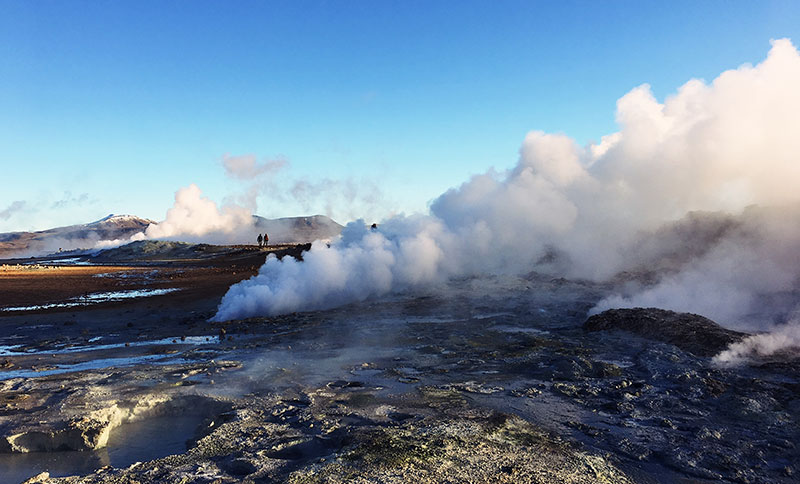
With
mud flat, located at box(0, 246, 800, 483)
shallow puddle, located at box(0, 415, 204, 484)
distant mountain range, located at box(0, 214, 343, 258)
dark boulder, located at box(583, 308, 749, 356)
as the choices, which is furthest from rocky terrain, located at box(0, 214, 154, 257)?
dark boulder, located at box(583, 308, 749, 356)

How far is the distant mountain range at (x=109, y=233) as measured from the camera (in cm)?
9481

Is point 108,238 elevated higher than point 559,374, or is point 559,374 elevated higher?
point 108,238

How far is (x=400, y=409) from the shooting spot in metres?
5.30

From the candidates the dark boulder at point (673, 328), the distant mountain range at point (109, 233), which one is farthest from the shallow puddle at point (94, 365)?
the distant mountain range at point (109, 233)

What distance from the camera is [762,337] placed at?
25.0ft

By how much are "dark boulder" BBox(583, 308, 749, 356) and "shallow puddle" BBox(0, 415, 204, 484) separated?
7855 millimetres

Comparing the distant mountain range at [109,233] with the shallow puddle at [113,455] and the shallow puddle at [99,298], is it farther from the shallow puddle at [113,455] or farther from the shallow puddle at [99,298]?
the shallow puddle at [113,455]

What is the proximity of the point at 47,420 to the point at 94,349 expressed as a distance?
509cm

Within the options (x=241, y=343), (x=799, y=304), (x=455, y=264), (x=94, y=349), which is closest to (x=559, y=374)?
(x=241, y=343)

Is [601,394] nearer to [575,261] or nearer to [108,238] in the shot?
[575,261]

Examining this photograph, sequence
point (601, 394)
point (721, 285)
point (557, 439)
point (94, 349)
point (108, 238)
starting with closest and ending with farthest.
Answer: point (557, 439), point (601, 394), point (94, 349), point (721, 285), point (108, 238)

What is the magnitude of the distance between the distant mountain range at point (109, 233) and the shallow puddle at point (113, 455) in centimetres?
8333

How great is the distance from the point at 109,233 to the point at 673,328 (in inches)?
4925

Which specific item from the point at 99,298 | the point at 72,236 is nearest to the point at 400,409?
the point at 99,298
